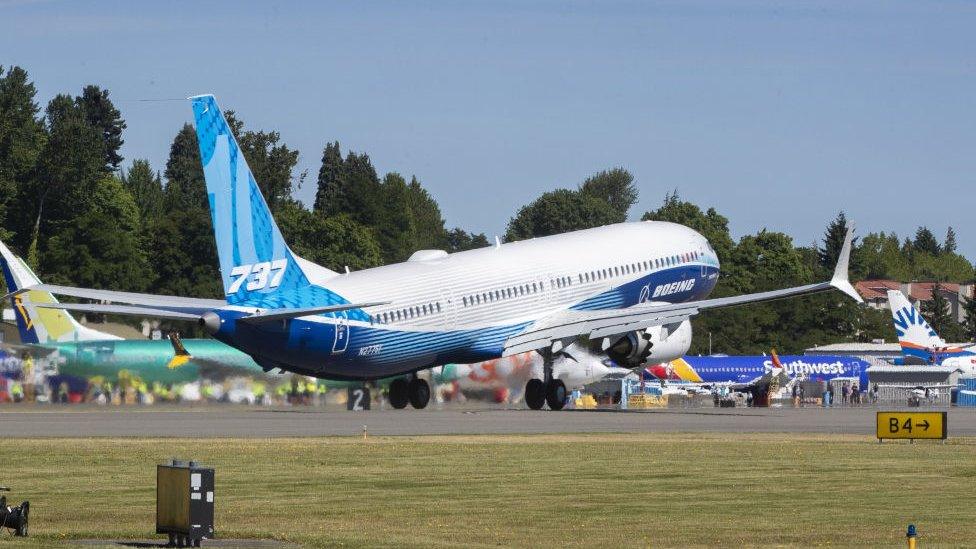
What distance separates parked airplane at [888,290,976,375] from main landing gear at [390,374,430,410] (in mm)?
67271

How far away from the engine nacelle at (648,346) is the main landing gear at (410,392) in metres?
7.33

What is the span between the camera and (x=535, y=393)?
71750 mm

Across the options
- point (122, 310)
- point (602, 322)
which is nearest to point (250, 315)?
point (122, 310)

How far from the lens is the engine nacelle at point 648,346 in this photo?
232 ft

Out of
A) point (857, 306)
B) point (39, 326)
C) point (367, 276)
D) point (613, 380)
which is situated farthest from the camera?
point (857, 306)

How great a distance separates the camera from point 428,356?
6494 centimetres

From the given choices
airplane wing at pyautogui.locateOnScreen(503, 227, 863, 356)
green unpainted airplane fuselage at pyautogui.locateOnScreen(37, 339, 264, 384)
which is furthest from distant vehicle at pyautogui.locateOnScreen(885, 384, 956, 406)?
green unpainted airplane fuselage at pyautogui.locateOnScreen(37, 339, 264, 384)

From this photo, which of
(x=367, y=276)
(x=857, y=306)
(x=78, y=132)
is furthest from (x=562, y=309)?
(x=857, y=306)

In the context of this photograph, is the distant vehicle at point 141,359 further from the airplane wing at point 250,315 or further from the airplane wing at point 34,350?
the airplane wing at point 250,315

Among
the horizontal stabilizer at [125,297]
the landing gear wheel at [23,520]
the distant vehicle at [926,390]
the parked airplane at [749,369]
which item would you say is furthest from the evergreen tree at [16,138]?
the landing gear wheel at [23,520]

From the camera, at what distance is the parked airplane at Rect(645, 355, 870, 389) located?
123 meters

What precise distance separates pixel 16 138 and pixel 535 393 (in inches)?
3707

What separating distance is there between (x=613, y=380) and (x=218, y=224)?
5109 centimetres

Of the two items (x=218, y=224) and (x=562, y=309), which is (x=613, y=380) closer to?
(x=562, y=309)
